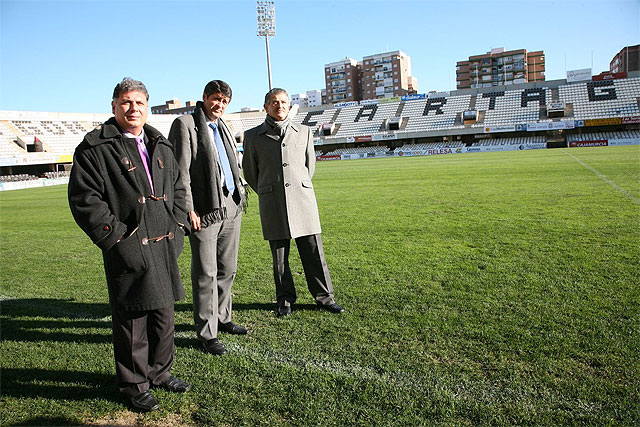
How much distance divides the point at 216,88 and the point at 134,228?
4.58 feet

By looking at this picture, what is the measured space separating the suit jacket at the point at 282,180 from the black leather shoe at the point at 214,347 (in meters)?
1.16

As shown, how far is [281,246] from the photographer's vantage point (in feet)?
14.4

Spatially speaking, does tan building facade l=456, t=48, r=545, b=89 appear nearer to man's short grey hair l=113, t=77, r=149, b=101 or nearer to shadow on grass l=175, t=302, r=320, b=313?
shadow on grass l=175, t=302, r=320, b=313

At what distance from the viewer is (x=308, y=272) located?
438 cm

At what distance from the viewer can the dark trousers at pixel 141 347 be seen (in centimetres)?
283

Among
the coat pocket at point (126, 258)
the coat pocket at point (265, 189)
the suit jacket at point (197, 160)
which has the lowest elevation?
the coat pocket at point (126, 258)

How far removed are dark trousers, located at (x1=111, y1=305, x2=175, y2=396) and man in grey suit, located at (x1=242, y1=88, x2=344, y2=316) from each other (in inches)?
55.5

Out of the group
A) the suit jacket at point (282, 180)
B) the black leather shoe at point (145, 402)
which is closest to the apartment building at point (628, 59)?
the suit jacket at point (282, 180)

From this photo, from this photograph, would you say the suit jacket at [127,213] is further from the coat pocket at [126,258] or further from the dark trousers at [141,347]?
the dark trousers at [141,347]

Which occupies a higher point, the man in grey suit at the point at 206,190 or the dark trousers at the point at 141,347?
A: the man in grey suit at the point at 206,190

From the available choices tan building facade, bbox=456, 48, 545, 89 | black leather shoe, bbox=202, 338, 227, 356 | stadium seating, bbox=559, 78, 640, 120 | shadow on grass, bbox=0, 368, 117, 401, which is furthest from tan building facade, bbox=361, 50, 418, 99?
shadow on grass, bbox=0, 368, 117, 401

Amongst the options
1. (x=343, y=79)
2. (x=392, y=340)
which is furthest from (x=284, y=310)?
(x=343, y=79)

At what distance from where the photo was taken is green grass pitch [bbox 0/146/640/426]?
8.64ft

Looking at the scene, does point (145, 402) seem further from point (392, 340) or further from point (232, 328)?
point (392, 340)
